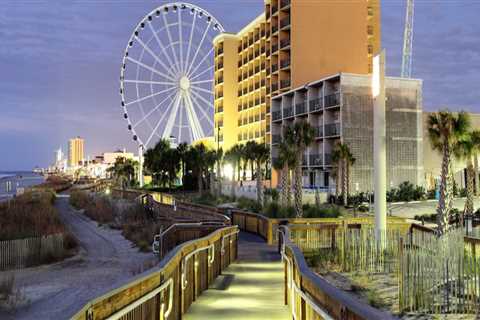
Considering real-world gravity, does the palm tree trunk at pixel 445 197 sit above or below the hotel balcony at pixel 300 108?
below

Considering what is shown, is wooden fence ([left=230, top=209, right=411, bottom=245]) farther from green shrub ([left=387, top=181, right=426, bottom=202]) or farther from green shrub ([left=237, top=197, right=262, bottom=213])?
green shrub ([left=387, top=181, right=426, bottom=202])

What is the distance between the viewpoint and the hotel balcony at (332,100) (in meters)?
56.2

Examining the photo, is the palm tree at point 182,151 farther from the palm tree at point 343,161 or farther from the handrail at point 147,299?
the handrail at point 147,299

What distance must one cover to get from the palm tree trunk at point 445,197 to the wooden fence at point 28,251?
1938cm

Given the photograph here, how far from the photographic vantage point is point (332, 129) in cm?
5722

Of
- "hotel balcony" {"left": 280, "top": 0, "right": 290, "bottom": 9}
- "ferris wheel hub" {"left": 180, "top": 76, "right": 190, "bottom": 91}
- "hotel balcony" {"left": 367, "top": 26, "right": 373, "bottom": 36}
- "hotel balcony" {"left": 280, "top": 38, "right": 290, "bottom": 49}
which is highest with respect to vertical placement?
"hotel balcony" {"left": 280, "top": 0, "right": 290, "bottom": 9}

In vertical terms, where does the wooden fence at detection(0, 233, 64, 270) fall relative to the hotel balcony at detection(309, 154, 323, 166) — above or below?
below

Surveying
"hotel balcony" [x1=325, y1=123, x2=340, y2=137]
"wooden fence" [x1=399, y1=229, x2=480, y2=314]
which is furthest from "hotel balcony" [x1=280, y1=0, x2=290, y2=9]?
"wooden fence" [x1=399, y1=229, x2=480, y2=314]

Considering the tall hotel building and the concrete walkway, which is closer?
the concrete walkway

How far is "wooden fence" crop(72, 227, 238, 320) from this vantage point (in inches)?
212

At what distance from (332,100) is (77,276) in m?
37.8

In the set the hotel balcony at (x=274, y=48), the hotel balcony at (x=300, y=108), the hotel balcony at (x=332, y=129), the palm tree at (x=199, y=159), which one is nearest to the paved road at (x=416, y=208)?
the hotel balcony at (x=332, y=129)

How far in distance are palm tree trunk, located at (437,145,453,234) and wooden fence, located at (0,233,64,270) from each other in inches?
763

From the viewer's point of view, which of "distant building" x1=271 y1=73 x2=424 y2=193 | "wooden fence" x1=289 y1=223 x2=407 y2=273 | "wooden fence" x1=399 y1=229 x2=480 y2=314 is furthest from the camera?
"distant building" x1=271 y1=73 x2=424 y2=193
